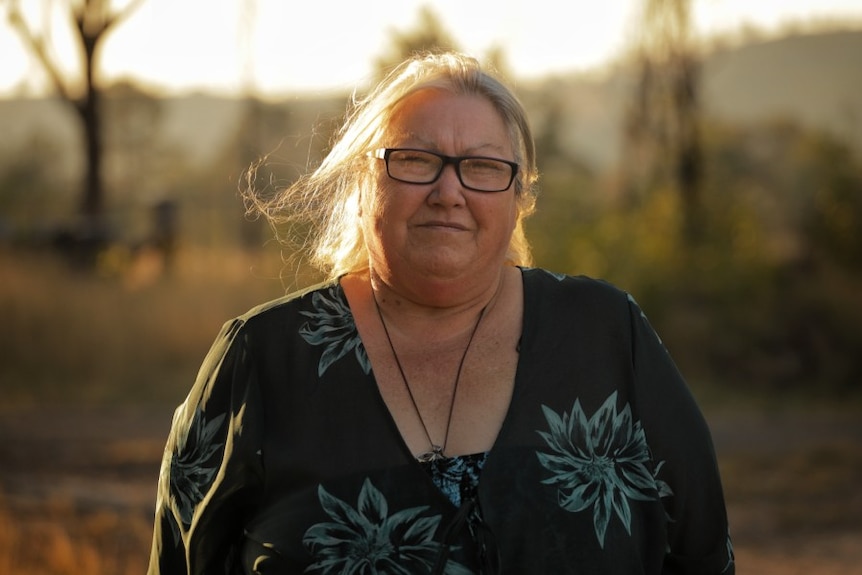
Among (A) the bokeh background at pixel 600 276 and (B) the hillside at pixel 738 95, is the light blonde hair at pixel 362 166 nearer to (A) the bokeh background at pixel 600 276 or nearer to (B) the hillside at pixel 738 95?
(A) the bokeh background at pixel 600 276

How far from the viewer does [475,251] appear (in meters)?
2.27

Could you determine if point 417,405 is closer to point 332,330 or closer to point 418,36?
point 332,330

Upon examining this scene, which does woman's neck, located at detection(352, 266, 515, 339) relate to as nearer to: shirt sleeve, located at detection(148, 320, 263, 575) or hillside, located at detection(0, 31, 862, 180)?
shirt sleeve, located at detection(148, 320, 263, 575)

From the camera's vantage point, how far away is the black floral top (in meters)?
2.08

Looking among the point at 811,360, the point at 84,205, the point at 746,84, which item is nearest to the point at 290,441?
the point at 811,360

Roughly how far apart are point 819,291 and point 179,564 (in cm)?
948

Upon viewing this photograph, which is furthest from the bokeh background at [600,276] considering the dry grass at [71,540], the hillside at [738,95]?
the hillside at [738,95]

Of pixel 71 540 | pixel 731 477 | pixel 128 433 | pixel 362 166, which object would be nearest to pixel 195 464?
pixel 362 166

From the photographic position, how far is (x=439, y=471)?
6.96ft

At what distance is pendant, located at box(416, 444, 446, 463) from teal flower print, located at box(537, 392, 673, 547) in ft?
0.61

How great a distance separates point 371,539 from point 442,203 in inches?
25.9

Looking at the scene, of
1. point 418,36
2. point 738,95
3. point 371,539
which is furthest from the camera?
point 738,95

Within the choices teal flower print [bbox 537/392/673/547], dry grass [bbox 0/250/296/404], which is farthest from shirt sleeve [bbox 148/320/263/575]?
dry grass [bbox 0/250/296/404]

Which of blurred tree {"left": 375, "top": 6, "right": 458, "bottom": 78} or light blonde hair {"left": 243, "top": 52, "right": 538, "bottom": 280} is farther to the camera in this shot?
blurred tree {"left": 375, "top": 6, "right": 458, "bottom": 78}
